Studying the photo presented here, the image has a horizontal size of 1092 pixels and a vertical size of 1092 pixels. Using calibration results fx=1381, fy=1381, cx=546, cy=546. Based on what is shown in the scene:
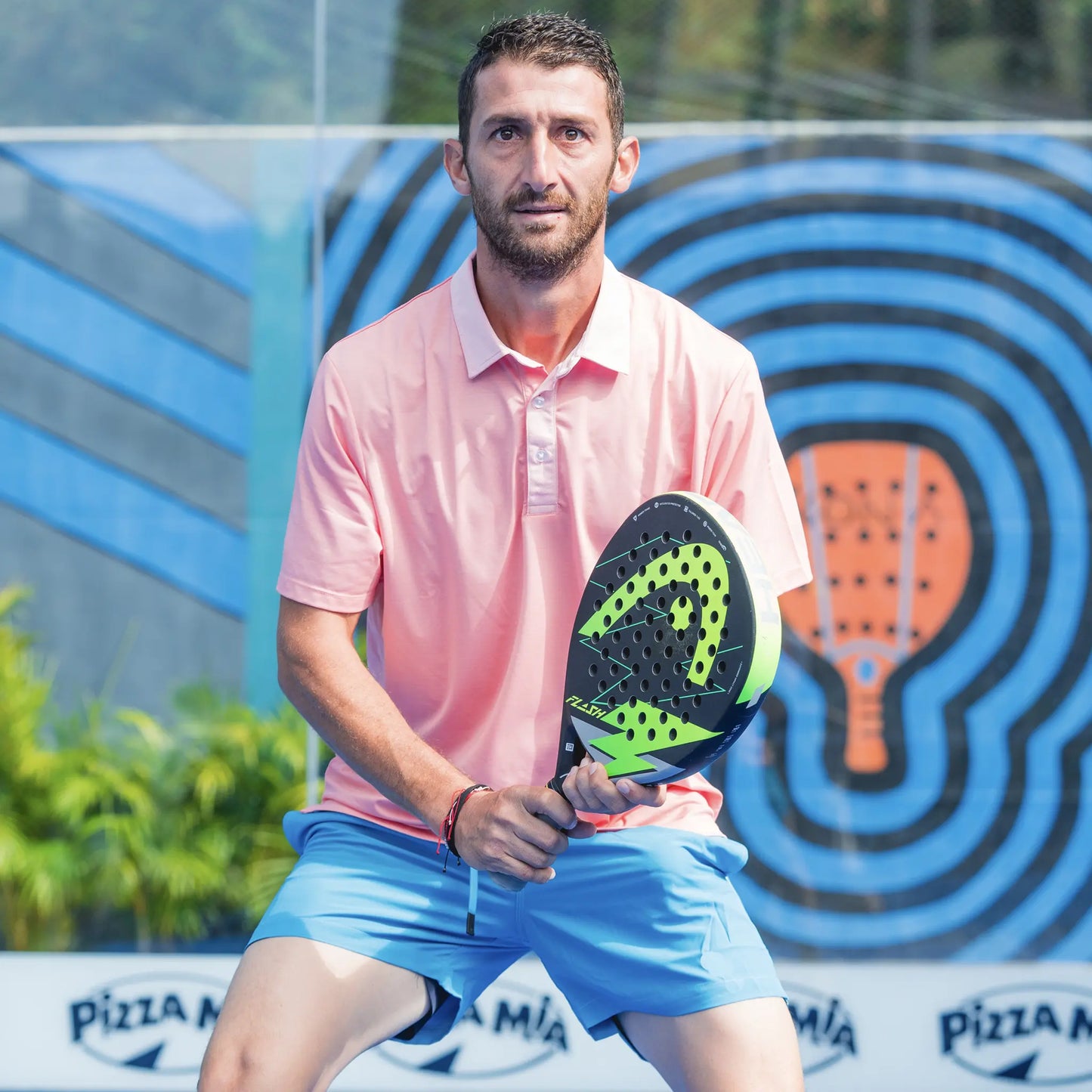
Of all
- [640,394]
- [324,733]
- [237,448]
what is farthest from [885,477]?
[324,733]

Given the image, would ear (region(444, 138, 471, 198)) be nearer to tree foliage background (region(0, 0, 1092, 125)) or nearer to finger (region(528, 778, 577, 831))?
finger (region(528, 778, 577, 831))

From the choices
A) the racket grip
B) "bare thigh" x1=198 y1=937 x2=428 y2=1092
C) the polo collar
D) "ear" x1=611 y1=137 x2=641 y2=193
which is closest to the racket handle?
the racket grip

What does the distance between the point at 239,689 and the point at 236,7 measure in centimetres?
208

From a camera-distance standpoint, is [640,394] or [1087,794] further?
[1087,794]

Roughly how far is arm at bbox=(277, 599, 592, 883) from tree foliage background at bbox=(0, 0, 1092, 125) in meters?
2.66

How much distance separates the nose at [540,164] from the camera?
1.80 metres

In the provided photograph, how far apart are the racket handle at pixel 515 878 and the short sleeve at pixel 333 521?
43 cm

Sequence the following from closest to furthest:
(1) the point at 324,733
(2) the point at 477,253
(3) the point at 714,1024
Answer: (3) the point at 714,1024 → (1) the point at 324,733 → (2) the point at 477,253

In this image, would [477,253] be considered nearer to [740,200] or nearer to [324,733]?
[324,733]

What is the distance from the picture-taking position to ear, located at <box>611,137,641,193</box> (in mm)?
1953

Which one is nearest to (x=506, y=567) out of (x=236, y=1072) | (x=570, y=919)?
(x=570, y=919)

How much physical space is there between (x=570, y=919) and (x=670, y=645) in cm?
49

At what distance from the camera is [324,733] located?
73.4 inches

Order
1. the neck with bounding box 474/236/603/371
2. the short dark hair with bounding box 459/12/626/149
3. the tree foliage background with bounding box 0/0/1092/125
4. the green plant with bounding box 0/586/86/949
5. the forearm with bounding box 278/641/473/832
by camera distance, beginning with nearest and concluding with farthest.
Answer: the forearm with bounding box 278/641/473/832 → the short dark hair with bounding box 459/12/626/149 → the neck with bounding box 474/236/603/371 → the green plant with bounding box 0/586/86/949 → the tree foliage background with bounding box 0/0/1092/125
